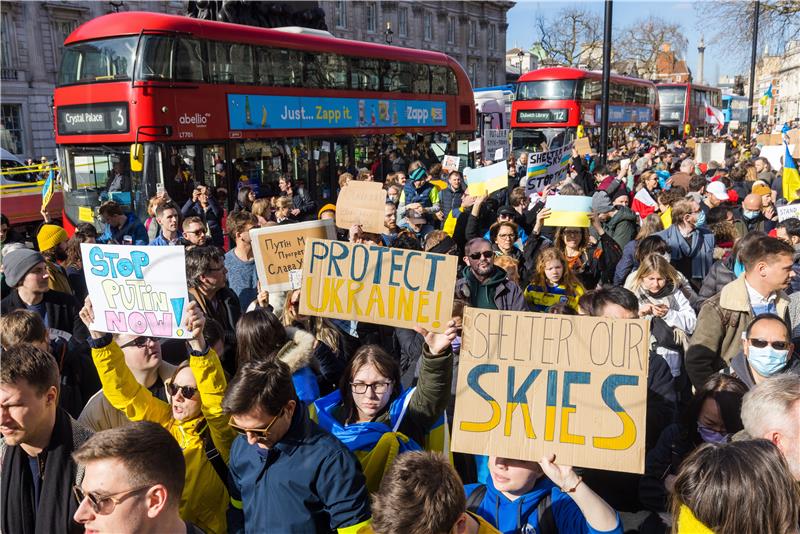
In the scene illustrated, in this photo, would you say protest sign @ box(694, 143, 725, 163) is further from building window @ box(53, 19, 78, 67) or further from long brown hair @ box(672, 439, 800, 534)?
building window @ box(53, 19, 78, 67)

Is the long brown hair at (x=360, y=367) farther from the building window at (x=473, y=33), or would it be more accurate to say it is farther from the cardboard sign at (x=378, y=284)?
the building window at (x=473, y=33)

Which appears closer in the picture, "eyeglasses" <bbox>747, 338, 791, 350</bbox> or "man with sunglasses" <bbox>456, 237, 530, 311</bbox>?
"eyeglasses" <bbox>747, 338, 791, 350</bbox>

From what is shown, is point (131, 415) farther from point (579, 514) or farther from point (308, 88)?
point (308, 88)

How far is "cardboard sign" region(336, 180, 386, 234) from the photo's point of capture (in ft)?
19.5

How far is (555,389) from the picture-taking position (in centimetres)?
260

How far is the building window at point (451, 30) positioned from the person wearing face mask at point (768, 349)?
52887 millimetres

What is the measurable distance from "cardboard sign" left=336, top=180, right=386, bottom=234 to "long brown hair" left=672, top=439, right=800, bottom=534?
4.14 metres

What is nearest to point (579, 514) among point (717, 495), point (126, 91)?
point (717, 495)

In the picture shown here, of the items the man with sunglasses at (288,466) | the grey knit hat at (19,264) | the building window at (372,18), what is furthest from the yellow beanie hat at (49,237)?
the building window at (372,18)

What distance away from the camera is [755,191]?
308 inches

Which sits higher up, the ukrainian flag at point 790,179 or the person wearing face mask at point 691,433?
the ukrainian flag at point 790,179

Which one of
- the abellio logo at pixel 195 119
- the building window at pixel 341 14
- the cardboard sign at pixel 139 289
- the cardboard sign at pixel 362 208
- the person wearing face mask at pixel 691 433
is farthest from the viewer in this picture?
the building window at pixel 341 14

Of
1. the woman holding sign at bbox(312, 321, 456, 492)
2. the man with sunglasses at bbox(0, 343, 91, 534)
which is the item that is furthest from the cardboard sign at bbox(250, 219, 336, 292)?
the man with sunglasses at bbox(0, 343, 91, 534)

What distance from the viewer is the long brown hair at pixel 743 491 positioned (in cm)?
199
